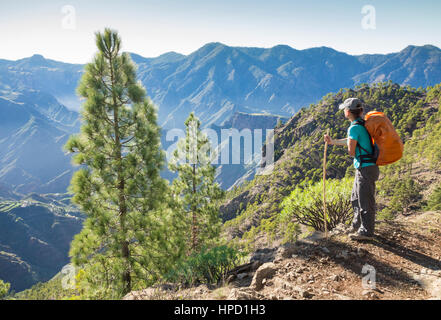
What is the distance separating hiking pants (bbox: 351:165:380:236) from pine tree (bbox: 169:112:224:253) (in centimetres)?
1036

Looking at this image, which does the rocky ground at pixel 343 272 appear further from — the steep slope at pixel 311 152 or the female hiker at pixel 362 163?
the steep slope at pixel 311 152

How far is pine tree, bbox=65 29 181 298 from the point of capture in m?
7.57

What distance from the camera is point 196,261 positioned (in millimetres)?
6230

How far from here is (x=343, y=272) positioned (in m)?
4.35

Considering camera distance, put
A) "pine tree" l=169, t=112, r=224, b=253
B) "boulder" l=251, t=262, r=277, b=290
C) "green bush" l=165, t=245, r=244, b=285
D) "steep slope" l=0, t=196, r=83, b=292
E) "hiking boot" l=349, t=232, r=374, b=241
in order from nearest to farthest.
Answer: "boulder" l=251, t=262, r=277, b=290 < "hiking boot" l=349, t=232, r=374, b=241 < "green bush" l=165, t=245, r=244, b=285 < "pine tree" l=169, t=112, r=224, b=253 < "steep slope" l=0, t=196, r=83, b=292

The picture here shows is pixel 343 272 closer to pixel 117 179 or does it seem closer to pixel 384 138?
pixel 384 138

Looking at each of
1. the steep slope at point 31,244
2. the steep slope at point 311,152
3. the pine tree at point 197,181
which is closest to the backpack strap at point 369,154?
the pine tree at point 197,181

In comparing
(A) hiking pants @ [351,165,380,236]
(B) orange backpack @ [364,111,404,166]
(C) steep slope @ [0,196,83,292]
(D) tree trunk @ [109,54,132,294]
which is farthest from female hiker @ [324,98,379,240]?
(C) steep slope @ [0,196,83,292]

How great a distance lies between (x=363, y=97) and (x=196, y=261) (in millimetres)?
115620

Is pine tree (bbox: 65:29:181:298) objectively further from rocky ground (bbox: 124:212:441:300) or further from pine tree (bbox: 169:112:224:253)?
pine tree (bbox: 169:112:224:253)

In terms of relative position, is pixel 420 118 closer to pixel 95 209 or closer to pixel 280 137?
pixel 280 137

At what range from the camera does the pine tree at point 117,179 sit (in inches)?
298
